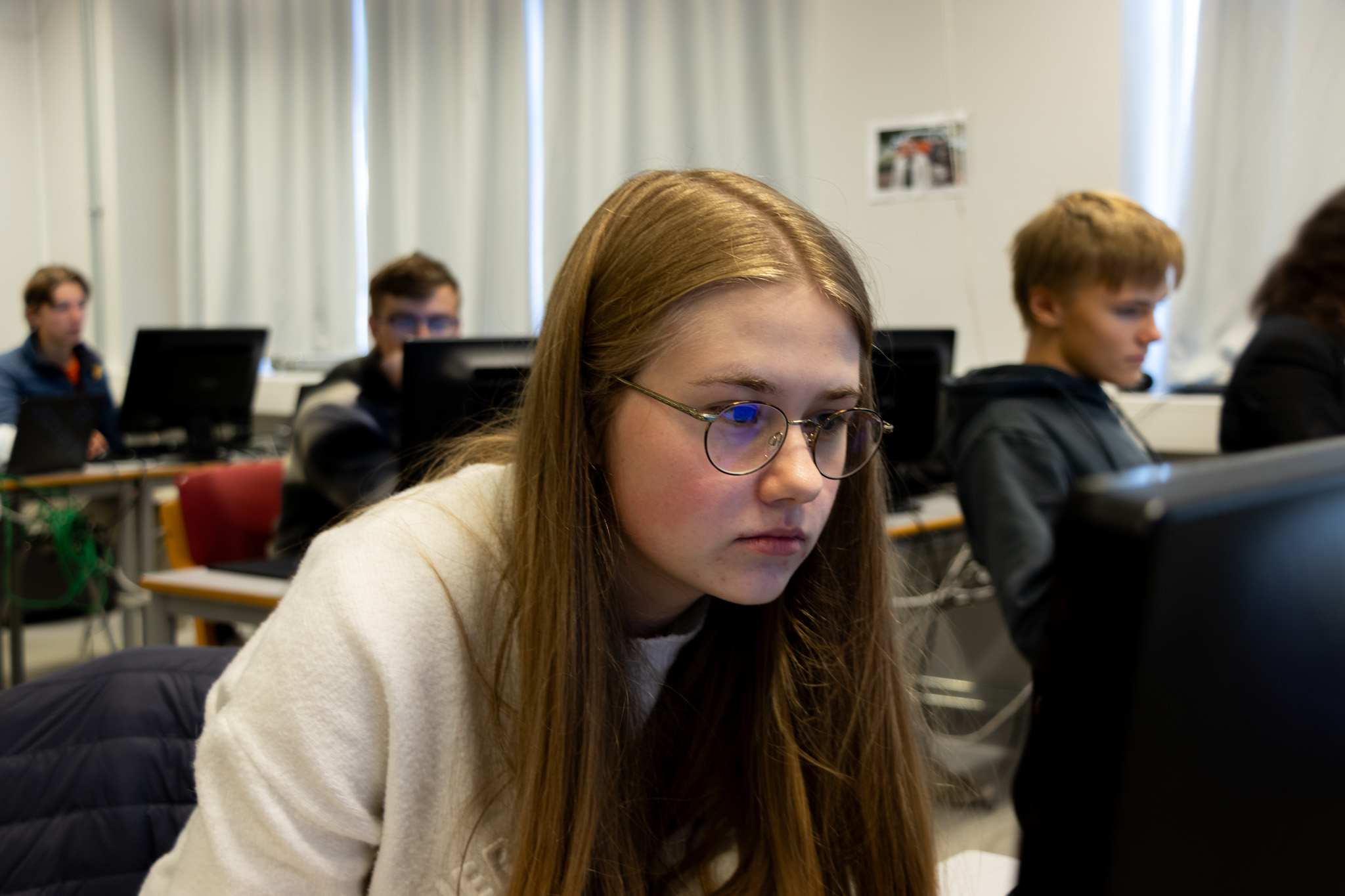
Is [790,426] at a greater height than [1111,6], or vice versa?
[1111,6]

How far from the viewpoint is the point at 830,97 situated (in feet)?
13.0

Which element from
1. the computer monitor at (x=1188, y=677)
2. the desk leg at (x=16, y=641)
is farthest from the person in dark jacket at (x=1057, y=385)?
A: the desk leg at (x=16, y=641)

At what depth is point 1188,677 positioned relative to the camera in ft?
0.87

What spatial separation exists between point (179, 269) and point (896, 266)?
4311 millimetres

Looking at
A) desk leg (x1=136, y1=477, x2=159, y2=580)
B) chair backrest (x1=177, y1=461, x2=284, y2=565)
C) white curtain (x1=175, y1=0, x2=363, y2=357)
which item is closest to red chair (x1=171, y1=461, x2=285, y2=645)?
chair backrest (x1=177, y1=461, x2=284, y2=565)

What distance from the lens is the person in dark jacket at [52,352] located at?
4492mm

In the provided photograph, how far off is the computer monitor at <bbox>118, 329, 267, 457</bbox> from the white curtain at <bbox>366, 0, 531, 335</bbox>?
104cm

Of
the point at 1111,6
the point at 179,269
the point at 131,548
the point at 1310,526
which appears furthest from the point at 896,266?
the point at 179,269

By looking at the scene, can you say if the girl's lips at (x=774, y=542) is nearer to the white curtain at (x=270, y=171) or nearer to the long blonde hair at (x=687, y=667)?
the long blonde hair at (x=687, y=667)

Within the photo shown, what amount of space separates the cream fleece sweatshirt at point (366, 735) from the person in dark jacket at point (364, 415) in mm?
1543

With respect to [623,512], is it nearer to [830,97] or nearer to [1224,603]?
[1224,603]

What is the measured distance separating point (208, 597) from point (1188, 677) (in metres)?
2.27

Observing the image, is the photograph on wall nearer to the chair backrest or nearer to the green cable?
the chair backrest

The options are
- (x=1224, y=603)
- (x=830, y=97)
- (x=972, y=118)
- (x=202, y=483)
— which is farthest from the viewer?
(x=830, y=97)
